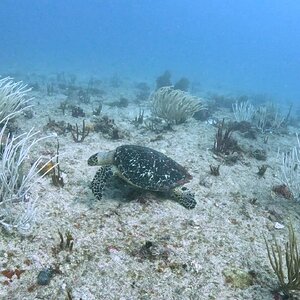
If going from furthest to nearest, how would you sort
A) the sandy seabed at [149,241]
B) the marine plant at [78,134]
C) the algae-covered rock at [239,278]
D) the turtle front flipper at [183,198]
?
1. the marine plant at [78,134]
2. the turtle front flipper at [183,198]
3. the algae-covered rock at [239,278]
4. the sandy seabed at [149,241]

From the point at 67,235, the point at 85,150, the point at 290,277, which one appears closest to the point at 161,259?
the point at 67,235

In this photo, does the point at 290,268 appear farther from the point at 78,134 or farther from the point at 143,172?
the point at 78,134

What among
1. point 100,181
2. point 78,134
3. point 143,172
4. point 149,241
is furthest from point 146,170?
point 78,134

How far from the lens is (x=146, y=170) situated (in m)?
4.81

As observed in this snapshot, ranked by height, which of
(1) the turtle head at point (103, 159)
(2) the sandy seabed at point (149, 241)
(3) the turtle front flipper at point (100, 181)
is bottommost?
(2) the sandy seabed at point (149, 241)

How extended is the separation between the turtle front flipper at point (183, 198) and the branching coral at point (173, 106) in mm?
5083

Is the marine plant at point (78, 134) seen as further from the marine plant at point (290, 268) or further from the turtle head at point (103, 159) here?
the marine plant at point (290, 268)

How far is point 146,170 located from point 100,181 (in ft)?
2.55

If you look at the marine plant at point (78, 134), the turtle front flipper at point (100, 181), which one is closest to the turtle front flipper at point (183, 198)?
the turtle front flipper at point (100, 181)

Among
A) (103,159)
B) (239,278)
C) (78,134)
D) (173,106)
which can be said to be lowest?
(78,134)

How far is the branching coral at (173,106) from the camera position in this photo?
32.3ft

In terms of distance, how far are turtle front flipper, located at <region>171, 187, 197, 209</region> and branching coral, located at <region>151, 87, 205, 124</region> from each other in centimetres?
508

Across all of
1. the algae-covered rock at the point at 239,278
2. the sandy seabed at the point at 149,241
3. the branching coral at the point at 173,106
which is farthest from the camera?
the branching coral at the point at 173,106

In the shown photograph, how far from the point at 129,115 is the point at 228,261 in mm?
8427
